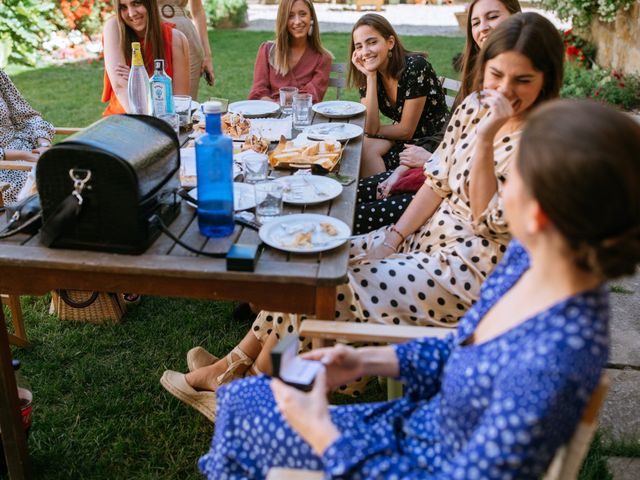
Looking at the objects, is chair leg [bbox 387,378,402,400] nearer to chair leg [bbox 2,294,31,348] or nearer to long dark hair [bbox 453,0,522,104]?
long dark hair [bbox 453,0,522,104]

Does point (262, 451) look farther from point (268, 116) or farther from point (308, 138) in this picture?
point (268, 116)

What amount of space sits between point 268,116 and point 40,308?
1.53 meters

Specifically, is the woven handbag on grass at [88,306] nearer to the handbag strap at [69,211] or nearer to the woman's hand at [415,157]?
the handbag strap at [69,211]

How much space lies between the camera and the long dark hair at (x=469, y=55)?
117 inches

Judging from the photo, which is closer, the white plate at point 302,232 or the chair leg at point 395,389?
the white plate at point 302,232

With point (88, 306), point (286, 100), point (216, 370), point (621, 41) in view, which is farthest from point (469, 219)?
point (621, 41)

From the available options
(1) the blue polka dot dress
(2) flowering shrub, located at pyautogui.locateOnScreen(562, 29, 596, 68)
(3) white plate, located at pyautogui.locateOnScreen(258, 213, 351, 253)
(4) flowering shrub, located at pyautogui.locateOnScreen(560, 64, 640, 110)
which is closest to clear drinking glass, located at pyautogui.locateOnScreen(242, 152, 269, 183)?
(3) white plate, located at pyautogui.locateOnScreen(258, 213, 351, 253)

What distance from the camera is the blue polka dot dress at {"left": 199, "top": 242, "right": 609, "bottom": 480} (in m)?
1.15

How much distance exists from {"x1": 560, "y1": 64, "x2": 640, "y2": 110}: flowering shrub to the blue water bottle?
502cm

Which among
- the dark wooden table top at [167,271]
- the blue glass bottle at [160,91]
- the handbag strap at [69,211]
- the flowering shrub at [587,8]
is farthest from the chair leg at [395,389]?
the flowering shrub at [587,8]

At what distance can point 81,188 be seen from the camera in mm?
1764

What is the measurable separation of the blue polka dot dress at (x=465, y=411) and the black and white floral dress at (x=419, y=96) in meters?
2.29

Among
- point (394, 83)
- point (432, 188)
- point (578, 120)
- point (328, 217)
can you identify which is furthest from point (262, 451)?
point (394, 83)

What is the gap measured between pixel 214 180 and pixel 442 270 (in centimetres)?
87
